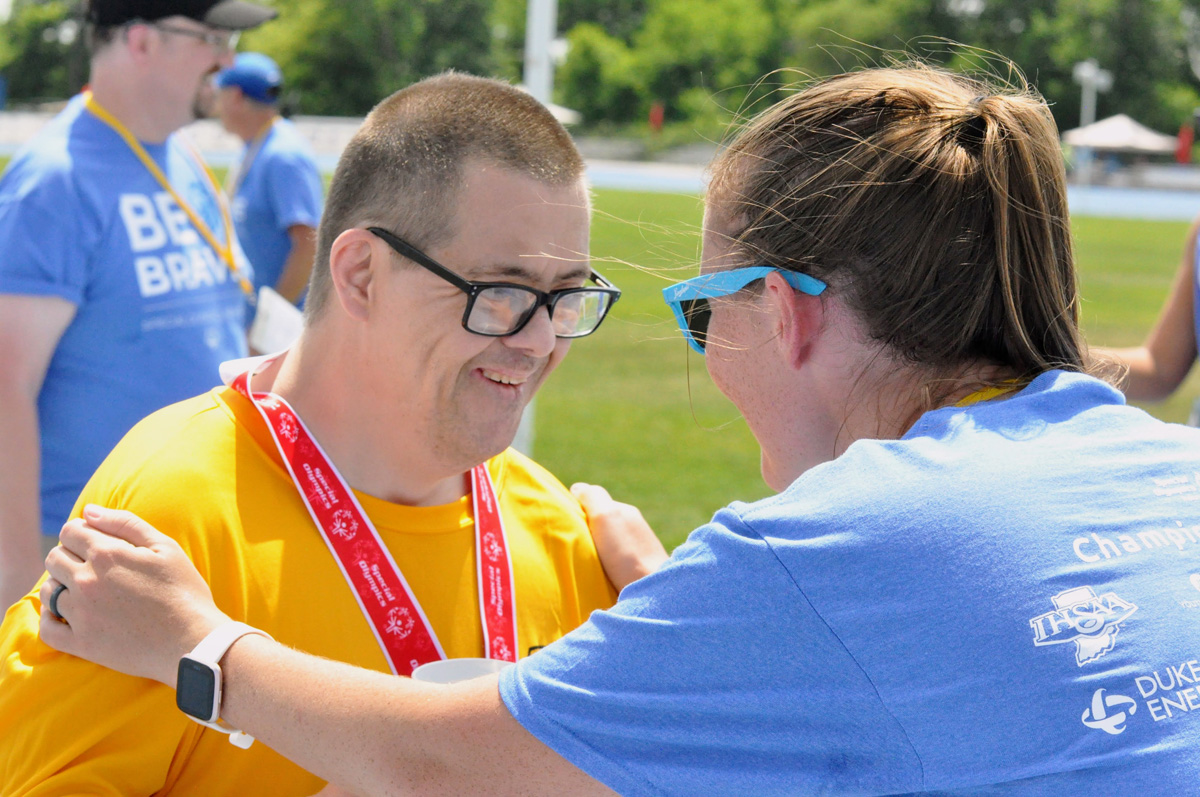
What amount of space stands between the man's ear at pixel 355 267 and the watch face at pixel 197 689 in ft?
2.55

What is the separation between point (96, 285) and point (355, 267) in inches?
64.6

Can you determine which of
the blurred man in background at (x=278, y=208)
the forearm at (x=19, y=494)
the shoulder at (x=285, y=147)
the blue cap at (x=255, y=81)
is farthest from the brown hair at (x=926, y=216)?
the blue cap at (x=255, y=81)

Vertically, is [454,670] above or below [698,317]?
below

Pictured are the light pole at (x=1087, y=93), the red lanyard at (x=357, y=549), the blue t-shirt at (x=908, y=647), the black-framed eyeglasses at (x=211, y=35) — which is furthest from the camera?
the light pole at (x=1087, y=93)

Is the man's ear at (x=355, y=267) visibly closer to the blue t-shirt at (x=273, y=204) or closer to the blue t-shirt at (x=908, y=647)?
the blue t-shirt at (x=908, y=647)

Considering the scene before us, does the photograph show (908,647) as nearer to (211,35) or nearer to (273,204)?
(211,35)

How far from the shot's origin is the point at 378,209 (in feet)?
7.11

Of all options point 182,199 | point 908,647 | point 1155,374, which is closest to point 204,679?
point 908,647

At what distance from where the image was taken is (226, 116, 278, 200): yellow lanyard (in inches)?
237

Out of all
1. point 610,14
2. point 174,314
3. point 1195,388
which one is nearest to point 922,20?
point 610,14

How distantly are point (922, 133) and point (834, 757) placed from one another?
2.79 ft

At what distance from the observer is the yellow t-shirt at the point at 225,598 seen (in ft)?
5.90

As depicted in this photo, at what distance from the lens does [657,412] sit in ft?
34.7

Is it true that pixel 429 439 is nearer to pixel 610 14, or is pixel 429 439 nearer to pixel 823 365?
pixel 823 365
